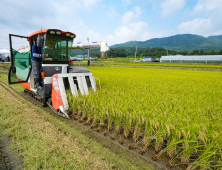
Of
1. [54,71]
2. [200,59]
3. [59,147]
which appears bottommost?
[59,147]

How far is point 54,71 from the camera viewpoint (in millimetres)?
4152

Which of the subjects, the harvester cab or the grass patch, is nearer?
the grass patch

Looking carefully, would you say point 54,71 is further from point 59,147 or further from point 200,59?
point 200,59

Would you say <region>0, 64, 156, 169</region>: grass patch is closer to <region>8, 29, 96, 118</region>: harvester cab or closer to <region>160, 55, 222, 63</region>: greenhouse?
<region>8, 29, 96, 118</region>: harvester cab

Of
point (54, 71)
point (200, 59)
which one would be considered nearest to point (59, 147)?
point (54, 71)

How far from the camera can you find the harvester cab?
3.47 meters

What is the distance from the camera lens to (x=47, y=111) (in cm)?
390

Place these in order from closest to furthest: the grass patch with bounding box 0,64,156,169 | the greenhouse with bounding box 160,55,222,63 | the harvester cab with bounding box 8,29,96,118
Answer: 1. the grass patch with bounding box 0,64,156,169
2. the harvester cab with bounding box 8,29,96,118
3. the greenhouse with bounding box 160,55,222,63

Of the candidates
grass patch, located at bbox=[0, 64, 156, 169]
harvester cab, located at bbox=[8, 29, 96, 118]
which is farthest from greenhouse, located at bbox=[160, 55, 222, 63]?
grass patch, located at bbox=[0, 64, 156, 169]

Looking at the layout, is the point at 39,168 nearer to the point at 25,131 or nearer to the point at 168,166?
the point at 25,131

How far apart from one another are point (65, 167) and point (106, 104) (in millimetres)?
1494

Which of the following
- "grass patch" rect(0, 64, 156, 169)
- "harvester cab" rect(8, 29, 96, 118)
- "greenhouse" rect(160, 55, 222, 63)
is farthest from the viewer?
"greenhouse" rect(160, 55, 222, 63)

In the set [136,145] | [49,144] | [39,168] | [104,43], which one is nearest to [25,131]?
[49,144]

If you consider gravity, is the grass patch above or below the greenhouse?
below
